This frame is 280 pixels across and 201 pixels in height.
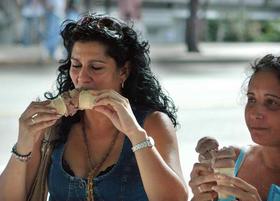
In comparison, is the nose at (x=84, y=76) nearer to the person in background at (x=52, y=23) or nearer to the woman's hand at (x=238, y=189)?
the woman's hand at (x=238, y=189)

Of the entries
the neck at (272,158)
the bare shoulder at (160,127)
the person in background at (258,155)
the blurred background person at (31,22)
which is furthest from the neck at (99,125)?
the blurred background person at (31,22)

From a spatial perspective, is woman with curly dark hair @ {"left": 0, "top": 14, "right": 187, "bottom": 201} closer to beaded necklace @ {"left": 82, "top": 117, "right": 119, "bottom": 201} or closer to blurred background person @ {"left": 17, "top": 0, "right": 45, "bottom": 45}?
beaded necklace @ {"left": 82, "top": 117, "right": 119, "bottom": 201}

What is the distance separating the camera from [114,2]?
2034cm

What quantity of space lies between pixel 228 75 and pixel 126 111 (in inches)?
399

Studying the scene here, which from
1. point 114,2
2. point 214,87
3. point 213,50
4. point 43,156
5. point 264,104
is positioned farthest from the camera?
point 114,2

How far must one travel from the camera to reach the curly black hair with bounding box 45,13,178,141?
243 cm

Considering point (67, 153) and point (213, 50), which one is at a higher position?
point (213, 50)

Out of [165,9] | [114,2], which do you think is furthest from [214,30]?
[114,2]

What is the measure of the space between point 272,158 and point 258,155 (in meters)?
0.08

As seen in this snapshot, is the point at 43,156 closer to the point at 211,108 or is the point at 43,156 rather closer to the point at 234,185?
the point at 234,185

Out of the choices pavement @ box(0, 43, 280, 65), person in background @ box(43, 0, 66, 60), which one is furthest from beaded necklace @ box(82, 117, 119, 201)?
person in background @ box(43, 0, 66, 60)

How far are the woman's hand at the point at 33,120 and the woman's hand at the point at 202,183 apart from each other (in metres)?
0.59

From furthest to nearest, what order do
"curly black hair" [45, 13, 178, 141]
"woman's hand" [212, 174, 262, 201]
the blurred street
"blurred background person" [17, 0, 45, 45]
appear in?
"blurred background person" [17, 0, 45, 45]
the blurred street
"curly black hair" [45, 13, 178, 141]
"woman's hand" [212, 174, 262, 201]

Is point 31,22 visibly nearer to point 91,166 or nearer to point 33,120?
point 91,166
